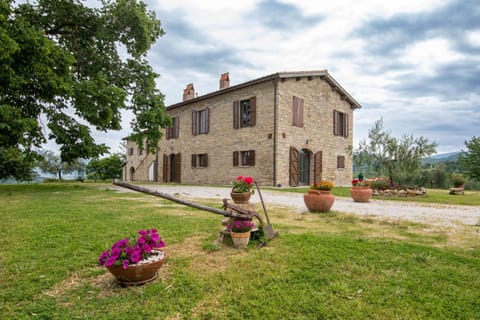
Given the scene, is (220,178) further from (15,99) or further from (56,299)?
(56,299)

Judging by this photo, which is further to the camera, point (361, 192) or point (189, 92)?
point (189, 92)

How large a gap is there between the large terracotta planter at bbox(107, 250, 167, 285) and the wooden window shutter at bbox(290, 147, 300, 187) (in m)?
13.4

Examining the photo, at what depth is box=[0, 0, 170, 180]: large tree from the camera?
372 inches

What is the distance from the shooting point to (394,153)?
12.7m

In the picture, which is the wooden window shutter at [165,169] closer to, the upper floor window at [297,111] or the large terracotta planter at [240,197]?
the upper floor window at [297,111]

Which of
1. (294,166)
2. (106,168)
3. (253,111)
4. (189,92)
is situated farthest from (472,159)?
(106,168)

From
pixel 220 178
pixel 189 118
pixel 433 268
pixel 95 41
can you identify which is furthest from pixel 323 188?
pixel 189 118

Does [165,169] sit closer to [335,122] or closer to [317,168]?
[317,168]

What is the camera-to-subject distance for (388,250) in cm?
341

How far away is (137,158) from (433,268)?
28.5 metres

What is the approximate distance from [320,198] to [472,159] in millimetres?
2929

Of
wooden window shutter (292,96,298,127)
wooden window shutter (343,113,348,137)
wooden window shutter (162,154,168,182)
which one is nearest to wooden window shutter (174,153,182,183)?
wooden window shutter (162,154,168,182)

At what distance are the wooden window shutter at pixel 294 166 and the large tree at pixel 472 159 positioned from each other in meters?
10.6

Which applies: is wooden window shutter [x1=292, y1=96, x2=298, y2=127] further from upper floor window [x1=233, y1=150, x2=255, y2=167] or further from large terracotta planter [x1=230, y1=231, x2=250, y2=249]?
Answer: large terracotta planter [x1=230, y1=231, x2=250, y2=249]
